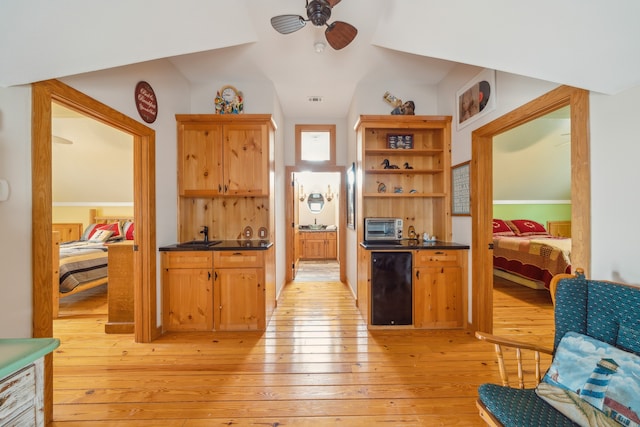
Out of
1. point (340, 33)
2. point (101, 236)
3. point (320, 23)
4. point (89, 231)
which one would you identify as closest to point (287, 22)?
point (320, 23)

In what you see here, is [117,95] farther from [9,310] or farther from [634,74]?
[634,74]

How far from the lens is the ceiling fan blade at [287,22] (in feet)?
5.98

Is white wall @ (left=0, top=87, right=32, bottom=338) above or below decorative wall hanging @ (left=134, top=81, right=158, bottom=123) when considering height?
Answer: below

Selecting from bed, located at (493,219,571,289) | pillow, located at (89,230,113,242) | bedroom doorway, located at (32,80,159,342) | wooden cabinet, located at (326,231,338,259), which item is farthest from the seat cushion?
pillow, located at (89,230,113,242)

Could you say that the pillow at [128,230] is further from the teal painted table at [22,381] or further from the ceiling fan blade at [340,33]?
the ceiling fan blade at [340,33]

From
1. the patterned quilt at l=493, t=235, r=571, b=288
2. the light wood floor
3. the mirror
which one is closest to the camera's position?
the light wood floor

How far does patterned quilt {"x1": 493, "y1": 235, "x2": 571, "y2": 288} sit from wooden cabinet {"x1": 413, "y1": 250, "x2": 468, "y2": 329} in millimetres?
1728

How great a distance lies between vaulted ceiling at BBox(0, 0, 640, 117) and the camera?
111 centimetres

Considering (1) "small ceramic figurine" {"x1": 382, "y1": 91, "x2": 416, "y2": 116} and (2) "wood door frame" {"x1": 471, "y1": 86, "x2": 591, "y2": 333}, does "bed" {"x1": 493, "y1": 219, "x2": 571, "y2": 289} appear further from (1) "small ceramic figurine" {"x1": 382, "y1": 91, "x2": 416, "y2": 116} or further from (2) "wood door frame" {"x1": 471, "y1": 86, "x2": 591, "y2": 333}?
(1) "small ceramic figurine" {"x1": 382, "y1": 91, "x2": 416, "y2": 116}

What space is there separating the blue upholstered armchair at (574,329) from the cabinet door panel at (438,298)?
1.35 metres

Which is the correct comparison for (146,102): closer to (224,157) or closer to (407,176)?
(224,157)

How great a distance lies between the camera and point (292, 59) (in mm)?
2707

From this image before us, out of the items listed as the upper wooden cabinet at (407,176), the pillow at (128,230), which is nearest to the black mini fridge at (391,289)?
the upper wooden cabinet at (407,176)

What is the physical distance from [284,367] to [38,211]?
1904mm
